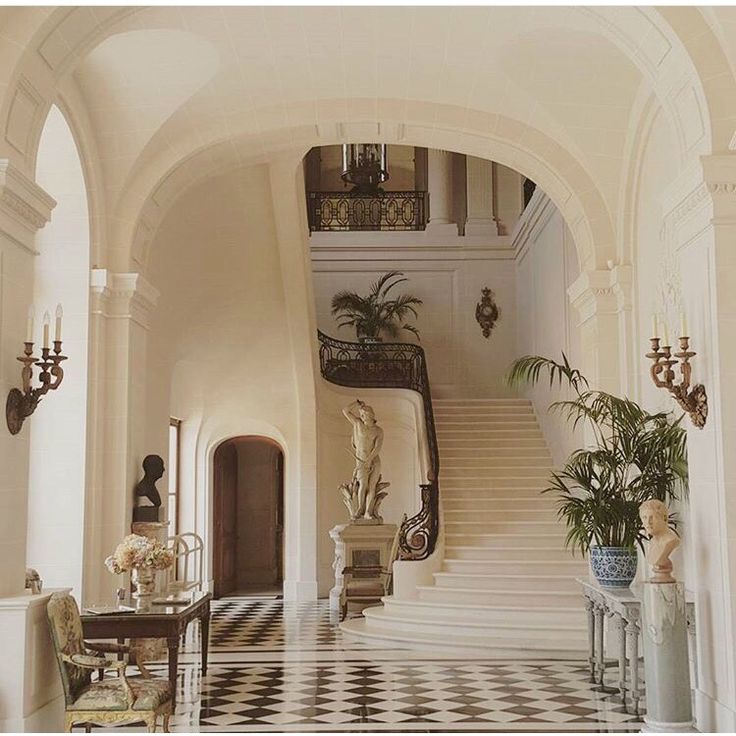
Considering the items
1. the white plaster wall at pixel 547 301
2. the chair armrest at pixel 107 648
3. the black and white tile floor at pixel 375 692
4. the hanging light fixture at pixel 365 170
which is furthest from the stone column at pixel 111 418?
the hanging light fixture at pixel 365 170

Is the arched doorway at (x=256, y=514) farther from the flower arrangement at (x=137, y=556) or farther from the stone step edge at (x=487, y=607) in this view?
the flower arrangement at (x=137, y=556)

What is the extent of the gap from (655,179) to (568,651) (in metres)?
4.50

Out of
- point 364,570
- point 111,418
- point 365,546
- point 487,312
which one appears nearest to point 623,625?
point 111,418

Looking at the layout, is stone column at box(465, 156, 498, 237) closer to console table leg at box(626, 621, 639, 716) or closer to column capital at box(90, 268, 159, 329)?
column capital at box(90, 268, 159, 329)

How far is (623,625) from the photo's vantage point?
712 cm

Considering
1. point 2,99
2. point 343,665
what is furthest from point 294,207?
point 2,99

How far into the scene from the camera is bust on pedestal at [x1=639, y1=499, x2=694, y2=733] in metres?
5.80

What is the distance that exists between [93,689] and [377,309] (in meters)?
12.8

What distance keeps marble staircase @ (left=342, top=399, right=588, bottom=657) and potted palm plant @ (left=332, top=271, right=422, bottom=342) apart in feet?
9.38

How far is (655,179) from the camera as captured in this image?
26.8 ft

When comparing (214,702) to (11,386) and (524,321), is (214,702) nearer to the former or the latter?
(11,386)

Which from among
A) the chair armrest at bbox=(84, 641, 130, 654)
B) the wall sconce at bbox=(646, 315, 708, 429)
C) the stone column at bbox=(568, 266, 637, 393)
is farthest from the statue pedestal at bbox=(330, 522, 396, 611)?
the wall sconce at bbox=(646, 315, 708, 429)

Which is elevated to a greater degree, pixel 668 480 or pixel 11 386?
pixel 11 386

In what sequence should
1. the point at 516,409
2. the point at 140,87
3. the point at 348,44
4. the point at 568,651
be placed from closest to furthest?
the point at 348,44 < the point at 140,87 < the point at 568,651 < the point at 516,409
